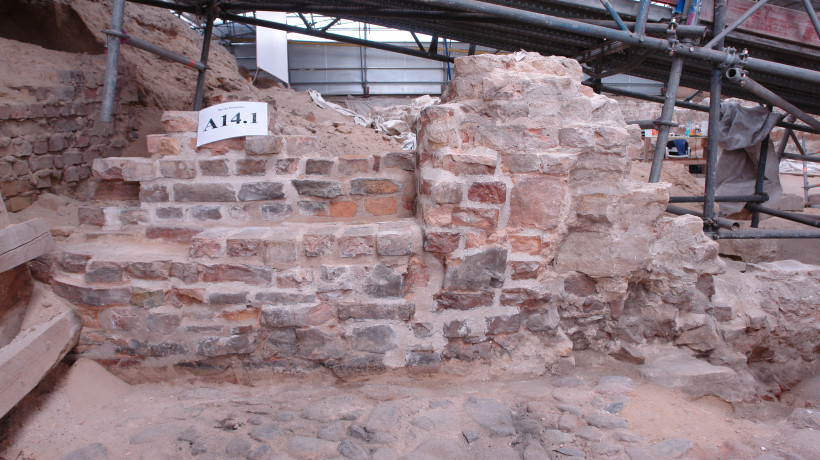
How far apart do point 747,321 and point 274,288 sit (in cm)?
268

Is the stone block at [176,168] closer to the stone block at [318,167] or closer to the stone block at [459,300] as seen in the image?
the stone block at [318,167]

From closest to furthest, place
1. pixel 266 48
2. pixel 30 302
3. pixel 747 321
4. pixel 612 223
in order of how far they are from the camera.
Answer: pixel 30 302 → pixel 612 223 → pixel 747 321 → pixel 266 48

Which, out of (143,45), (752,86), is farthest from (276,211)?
(752,86)

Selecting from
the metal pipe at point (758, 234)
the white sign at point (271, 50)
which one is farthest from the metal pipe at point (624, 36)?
the white sign at point (271, 50)

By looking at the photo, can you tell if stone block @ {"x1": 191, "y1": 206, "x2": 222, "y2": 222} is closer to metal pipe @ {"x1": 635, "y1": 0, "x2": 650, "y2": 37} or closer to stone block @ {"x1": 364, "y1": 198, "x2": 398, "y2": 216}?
stone block @ {"x1": 364, "y1": 198, "x2": 398, "y2": 216}

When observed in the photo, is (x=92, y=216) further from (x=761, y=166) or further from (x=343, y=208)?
(x=761, y=166)

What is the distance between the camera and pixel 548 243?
2420mm

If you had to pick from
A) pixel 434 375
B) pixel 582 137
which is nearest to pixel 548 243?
pixel 582 137

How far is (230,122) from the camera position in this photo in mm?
2568

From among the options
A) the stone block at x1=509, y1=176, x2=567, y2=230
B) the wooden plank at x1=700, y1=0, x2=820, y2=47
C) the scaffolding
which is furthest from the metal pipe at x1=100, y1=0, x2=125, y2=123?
the wooden plank at x1=700, y1=0, x2=820, y2=47

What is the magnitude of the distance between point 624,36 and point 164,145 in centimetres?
311

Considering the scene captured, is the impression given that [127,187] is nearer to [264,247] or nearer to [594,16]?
[264,247]

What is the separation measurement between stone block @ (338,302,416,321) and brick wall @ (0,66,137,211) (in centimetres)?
268

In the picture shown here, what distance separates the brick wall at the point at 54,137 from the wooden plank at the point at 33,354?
173cm
